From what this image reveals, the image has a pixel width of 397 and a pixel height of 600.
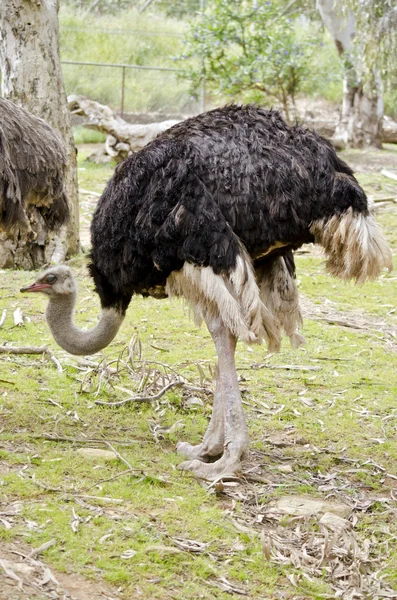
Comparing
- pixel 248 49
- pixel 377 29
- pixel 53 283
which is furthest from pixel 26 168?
pixel 248 49

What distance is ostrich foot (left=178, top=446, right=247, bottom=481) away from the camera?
4449 mm

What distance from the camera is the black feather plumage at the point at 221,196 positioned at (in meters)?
4.31

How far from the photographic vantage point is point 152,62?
67.6 ft

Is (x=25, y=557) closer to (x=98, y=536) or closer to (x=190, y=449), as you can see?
(x=98, y=536)

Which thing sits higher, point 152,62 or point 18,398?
point 152,62

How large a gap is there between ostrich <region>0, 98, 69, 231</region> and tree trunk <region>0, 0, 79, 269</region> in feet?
9.27

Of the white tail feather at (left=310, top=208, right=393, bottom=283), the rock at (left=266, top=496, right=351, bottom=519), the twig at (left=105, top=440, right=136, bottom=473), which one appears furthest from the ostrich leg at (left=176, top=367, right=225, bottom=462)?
the white tail feather at (left=310, top=208, right=393, bottom=283)

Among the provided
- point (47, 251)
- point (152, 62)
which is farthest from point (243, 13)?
point (47, 251)

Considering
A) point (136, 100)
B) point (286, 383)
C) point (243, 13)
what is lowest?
point (286, 383)

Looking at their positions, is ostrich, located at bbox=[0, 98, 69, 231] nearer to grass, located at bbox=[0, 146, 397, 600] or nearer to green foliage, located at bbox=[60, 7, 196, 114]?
grass, located at bbox=[0, 146, 397, 600]

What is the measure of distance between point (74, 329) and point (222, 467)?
3.97 ft

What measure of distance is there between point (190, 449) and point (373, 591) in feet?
4.70

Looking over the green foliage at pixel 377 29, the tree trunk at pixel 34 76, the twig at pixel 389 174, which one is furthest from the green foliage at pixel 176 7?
the tree trunk at pixel 34 76

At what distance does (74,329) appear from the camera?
510 centimetres
